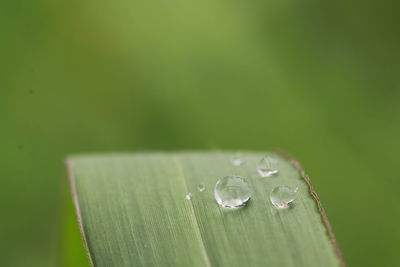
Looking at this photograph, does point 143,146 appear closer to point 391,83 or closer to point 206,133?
point 206,133

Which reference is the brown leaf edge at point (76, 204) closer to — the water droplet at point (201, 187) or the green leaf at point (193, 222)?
the green leaf at point (193, 222)

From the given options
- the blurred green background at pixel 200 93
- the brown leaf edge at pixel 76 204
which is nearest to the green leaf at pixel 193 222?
the brown leaf edge at pixel 76 204

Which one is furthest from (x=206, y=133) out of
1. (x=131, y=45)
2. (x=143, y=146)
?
(x=131, y=45)

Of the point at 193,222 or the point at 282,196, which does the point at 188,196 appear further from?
the point at 282,196

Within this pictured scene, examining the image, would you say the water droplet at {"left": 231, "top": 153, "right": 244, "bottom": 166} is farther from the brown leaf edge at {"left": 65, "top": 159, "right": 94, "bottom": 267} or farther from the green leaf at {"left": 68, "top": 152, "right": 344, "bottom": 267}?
the brown leaf edge at {"left": 65, "top": 159, "right": 94, "bottom": 267}

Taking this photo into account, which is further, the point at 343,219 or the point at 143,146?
the point at 143,146

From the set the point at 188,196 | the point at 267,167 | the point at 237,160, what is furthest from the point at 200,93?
the point at 188,196
